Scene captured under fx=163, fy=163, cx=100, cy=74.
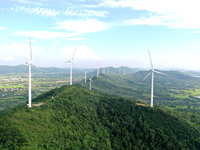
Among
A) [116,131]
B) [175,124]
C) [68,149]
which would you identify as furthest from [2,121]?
[175,124]

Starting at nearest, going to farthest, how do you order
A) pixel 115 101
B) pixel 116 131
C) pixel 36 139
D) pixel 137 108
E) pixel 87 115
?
pixel 36 139, pixel 116 131, pixel 87 115, pixel 137 108, pixel 115 101

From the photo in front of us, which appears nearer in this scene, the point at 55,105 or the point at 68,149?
the point at 68,149

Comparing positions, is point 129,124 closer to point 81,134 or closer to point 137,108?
point 137,108

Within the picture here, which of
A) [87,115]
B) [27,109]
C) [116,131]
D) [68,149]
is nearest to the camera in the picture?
[68,149]

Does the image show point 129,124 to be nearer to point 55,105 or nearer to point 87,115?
point 87,115

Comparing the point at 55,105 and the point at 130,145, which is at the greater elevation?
the point at 55,105

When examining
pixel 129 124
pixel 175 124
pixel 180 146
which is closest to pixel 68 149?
pixel 129 124

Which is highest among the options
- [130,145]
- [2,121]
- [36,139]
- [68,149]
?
[2,121]
